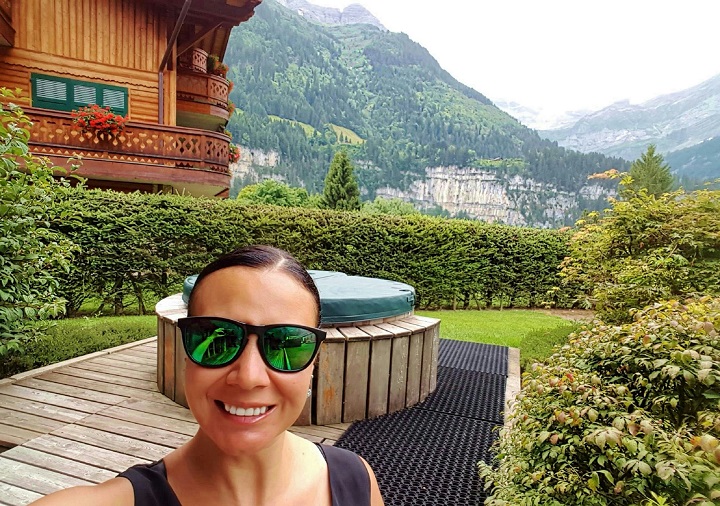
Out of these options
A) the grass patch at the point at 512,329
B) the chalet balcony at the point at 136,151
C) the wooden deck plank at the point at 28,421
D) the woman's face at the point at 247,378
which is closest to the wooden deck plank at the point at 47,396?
the wooden deck plank at the point at 28,421

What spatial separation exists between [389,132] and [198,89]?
137 m

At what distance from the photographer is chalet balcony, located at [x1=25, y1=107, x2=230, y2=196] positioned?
34.4 feet

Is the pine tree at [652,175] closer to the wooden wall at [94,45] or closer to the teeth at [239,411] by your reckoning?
the wooden wall at [94,45]

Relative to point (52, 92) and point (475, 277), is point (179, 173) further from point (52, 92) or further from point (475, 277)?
point (475, 277)

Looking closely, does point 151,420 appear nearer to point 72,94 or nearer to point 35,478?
point 35,478

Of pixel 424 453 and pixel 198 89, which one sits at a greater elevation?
pixel 198 89

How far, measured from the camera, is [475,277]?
1159 cm

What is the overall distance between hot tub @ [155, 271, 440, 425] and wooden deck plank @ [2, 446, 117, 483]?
102 cm

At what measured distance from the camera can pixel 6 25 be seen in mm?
11078

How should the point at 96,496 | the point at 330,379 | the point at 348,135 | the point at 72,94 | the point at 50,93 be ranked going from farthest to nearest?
the point at 348,135
the point at 72,94
the point at 50,93
the point at 330,379
the point at 96,496

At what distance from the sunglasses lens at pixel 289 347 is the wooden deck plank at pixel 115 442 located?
2515 millimetres

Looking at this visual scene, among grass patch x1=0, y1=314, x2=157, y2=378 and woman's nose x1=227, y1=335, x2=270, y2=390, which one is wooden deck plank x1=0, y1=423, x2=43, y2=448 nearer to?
grass patch x1=0, y1=314, x2=157, y2=378

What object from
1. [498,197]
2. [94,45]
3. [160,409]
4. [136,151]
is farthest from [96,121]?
[498,197]

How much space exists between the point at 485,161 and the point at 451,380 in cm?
13016
